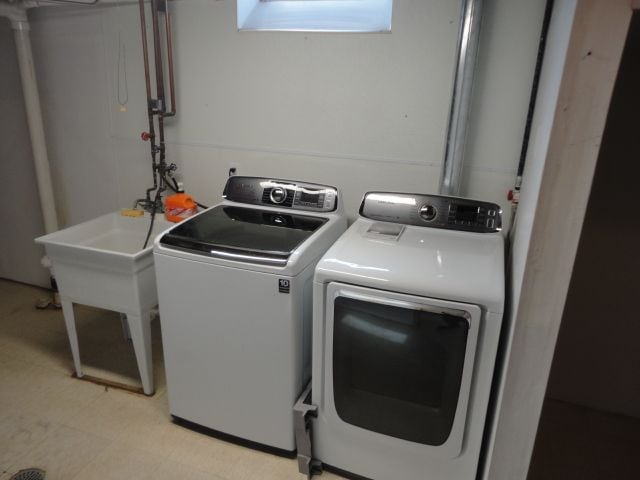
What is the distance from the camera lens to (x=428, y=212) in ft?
6.15

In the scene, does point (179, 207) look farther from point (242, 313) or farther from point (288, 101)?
point (242, 313)

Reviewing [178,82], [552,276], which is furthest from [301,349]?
[178,82]

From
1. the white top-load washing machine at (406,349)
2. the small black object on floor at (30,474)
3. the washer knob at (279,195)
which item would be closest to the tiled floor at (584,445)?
the white top-load washing machine at (406,349)

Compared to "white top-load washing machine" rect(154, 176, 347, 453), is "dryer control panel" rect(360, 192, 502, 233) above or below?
above

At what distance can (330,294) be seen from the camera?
151 cm

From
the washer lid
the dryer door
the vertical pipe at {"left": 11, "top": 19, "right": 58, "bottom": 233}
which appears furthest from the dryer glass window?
the vertical pipe at {"left": 11, "top": 19, "right": 58, "bottom": 233}

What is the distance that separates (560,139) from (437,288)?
60 centimetres

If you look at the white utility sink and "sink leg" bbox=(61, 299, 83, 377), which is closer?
the white utility sink

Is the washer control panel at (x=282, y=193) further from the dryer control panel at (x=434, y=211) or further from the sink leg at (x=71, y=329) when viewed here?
the sink leg at (x=71, y=329)

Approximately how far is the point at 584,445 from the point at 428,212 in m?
1.25

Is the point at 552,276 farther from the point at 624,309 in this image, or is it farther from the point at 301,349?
the point at 624,309

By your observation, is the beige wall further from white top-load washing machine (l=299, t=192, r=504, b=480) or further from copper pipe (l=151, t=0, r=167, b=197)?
copper pipe (l=151, t=0, r=167, b=197)

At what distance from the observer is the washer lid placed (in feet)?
5.30

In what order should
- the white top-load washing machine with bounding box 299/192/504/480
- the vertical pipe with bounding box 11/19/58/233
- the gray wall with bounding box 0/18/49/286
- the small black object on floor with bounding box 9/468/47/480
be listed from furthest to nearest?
1. the gray wall with bounding box 0/18/49/286
2. the vertical pipe with bounding box 11/19/58/233
3. the small black object on floor with bounding box 9/468/47/480
4. the white top-load washing machine with bounding box 299/192/504/480
